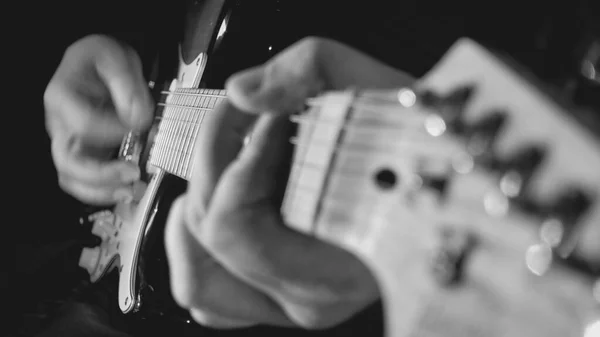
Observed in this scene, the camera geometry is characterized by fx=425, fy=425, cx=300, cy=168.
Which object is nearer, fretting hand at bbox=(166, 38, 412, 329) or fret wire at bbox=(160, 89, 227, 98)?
fretting hand at bbox=(166, 38, 412, 329)

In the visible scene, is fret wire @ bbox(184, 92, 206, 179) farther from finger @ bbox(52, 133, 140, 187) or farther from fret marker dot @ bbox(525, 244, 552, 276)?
fret marker dot @ bbox(525, 244, 552, 276)

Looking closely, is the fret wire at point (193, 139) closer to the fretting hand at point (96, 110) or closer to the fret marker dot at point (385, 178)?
the fretting hand at point (96, 110)

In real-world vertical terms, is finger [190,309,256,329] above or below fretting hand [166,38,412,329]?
below

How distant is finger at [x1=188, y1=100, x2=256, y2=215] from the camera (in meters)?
0.48

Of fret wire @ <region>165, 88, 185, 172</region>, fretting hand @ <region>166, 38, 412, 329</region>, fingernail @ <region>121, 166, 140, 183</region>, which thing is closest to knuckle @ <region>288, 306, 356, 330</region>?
fretting hand @ <region>166, 38, 412, 329</region>

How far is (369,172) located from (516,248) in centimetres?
13

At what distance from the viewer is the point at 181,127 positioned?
0.93 m

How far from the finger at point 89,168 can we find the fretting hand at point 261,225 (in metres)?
0.65

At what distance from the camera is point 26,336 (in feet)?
3.92

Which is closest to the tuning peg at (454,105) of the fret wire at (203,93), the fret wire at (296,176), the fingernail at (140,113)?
the fret wire at (296,176)

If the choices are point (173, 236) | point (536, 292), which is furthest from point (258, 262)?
point (536, 292)

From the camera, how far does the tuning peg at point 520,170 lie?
0.87 ft

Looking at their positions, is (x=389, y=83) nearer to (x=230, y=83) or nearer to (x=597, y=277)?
(x=230, y=83)

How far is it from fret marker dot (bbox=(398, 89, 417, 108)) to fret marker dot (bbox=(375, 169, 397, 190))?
0.06 m
